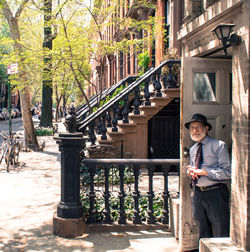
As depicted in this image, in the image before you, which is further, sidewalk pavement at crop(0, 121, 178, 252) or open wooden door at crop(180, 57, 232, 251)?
sidewalk pavement at crop(0, 121, 178, 252)

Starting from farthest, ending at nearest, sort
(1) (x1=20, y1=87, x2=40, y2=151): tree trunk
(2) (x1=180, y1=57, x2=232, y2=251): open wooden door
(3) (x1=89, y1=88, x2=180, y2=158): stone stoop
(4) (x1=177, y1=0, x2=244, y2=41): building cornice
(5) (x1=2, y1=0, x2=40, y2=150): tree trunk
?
(1) (x1=20, y1=87, x2=40, y2=151): tree trunk, (5) (x1=2, y1=0, x2=40, y2=150): tree trunk, (3) (x1=89, y1=88, x2=180, y2=158): stone stoop, (2) (x1=180, y1=57, x2=232, y2=251): open wooden door, (4) (x1=177, y1=0, x2=244, y2=41): building cornice

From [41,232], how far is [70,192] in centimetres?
80

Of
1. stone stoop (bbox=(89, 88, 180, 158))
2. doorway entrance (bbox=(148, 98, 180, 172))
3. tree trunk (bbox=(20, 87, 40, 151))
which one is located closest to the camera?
stone stoop (bbox=(89, 88, 180, 158))

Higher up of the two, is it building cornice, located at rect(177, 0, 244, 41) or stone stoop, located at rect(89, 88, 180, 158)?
building cornice, located at rect(177, 0, 244, 41)

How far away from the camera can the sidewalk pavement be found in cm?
502

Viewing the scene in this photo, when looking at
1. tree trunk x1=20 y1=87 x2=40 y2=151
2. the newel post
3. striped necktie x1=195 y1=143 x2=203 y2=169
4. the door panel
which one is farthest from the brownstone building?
tree trunk x1=20 y1=87 x2=40 y2=151

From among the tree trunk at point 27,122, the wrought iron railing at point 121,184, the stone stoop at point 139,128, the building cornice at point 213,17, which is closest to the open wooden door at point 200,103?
the building cornice at point 213,17

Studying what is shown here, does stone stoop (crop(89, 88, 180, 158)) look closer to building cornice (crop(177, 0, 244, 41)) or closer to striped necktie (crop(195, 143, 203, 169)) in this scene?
building cornice (crop(177, 0, 244, 41))

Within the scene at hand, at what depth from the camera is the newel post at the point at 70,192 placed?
17.7 feet

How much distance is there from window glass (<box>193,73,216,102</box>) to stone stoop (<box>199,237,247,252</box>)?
67.6 inches

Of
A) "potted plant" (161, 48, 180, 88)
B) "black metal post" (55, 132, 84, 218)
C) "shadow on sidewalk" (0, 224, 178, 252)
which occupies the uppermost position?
"potted plant" (161, 48, 180, 88)

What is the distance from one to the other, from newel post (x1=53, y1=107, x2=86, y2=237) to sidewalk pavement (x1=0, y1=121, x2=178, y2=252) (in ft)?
0.47

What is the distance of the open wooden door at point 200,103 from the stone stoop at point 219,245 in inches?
35.0

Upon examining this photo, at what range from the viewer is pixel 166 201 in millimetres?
5738
